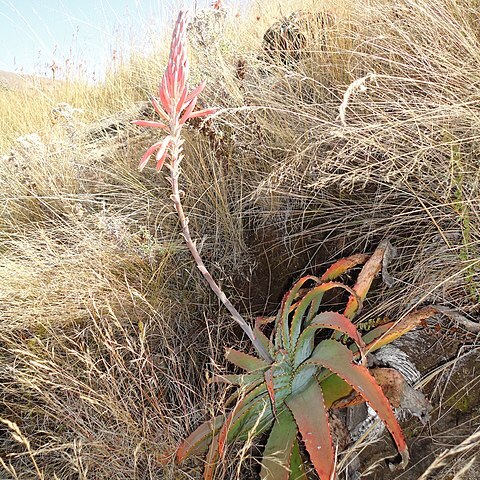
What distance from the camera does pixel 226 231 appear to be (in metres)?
2.29

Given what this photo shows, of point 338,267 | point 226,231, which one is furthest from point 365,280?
point 226,231

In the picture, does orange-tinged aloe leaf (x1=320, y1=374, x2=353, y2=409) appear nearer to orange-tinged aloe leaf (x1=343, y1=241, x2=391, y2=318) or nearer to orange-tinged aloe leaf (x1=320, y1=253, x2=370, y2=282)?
orange-tinged aloe leaf (x1=343, y1=241, x2=391, y2=318)

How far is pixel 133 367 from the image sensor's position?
1800mm

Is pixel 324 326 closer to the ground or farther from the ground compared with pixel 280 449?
farther from the ground

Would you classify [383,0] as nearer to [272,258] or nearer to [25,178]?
[272,258]

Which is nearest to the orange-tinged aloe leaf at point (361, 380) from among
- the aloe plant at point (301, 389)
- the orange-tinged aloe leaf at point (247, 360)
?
the aloe plant at point (301, 389)

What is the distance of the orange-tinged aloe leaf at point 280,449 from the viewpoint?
1.21 m

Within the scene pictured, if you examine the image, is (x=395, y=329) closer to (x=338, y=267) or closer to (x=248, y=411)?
(x=338, y=267)

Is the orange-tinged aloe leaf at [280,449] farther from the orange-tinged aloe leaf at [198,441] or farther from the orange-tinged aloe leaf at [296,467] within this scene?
the orange-tinged aloe leaf at [198,441]

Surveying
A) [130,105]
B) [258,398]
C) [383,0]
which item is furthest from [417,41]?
[130,105]

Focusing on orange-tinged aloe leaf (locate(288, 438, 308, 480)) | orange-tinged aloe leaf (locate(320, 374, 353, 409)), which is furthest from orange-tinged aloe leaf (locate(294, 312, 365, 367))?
orange-tinged aloe leaf (locate(288, 438, 308, 480))

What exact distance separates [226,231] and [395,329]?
3.50 ft

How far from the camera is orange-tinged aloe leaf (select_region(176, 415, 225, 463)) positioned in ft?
4.41

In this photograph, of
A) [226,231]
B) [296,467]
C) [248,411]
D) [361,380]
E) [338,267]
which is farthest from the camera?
[226,231]
